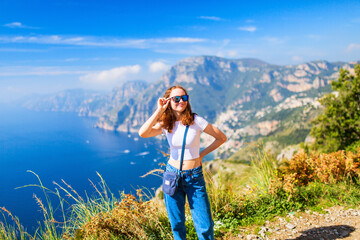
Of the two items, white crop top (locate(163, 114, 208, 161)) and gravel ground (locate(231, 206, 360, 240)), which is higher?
white crop top (locate(163, 114, 208, 161))

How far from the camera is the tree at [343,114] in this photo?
18.1m

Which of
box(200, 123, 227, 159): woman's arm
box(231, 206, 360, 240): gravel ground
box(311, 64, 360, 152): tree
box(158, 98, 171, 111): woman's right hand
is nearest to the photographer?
box(158, 98, 171, 111): woman's right hand

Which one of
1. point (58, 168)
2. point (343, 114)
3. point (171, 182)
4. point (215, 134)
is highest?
point (215, 134)

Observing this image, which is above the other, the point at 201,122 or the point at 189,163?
the point at 201,122

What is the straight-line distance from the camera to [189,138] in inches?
112

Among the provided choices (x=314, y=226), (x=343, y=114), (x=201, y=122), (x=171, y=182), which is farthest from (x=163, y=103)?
(x=343, y=114)

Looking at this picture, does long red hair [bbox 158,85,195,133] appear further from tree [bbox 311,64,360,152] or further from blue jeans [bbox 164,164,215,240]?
tree [bbox 311,64,360,152]

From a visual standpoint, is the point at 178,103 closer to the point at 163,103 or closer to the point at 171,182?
the point at 163,103

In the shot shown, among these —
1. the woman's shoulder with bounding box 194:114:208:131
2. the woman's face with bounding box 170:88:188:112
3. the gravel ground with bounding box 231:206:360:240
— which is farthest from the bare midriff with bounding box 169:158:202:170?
the gravel ground with bounding box 231:206:360:240

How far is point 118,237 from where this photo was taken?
12.4ft

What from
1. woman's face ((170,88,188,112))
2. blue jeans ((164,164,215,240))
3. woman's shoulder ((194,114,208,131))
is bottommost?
blue jeans ((164,164,215,240))

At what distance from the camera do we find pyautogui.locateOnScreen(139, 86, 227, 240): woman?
2.88 metres

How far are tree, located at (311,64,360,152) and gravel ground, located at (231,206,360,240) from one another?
1664 cm

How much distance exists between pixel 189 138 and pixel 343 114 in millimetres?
22038
